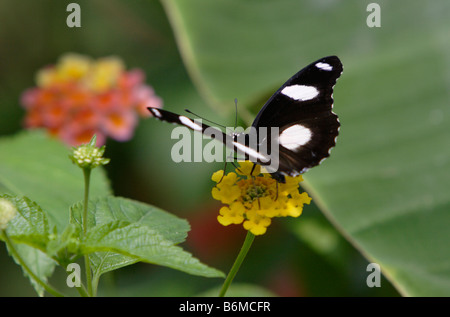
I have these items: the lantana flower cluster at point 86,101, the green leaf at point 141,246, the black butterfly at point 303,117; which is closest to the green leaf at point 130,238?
the green leaf at point 141,246

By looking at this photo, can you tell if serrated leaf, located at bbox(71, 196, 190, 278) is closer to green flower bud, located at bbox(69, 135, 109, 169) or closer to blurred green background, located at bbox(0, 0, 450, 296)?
green flower bud, located at bbox(69, 135, 109, 169)

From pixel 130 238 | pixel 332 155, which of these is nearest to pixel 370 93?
pixel 332 155

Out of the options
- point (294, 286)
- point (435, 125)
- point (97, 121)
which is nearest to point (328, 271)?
point (294, 286)

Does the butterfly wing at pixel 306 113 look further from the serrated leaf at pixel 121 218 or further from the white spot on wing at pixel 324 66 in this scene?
the serrated leaf at pixel 121 218

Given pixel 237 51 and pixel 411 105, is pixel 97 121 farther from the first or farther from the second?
pixel 411 105

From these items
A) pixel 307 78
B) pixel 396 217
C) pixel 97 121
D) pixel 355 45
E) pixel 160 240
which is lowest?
pixel 160 240

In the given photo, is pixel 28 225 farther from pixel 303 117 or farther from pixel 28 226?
pixel 303 117

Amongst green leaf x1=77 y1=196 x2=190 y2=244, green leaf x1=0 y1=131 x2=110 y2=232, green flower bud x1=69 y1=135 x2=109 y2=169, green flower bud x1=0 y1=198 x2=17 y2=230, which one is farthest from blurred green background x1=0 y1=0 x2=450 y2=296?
green flower bud x1=0 y1=198 x2=17 y2=230
